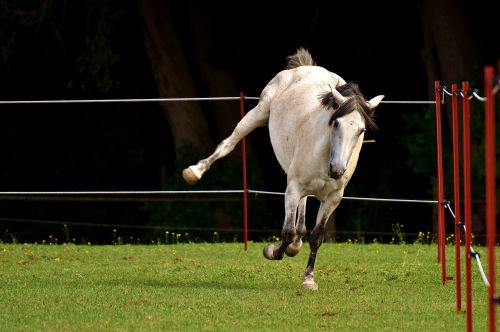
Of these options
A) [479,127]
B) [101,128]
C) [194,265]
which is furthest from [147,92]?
[194,265]

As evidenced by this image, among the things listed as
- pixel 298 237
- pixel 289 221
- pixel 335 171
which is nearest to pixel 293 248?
pixel 298 237

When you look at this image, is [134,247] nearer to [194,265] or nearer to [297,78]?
[194,265]

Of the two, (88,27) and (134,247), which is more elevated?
(88,27)

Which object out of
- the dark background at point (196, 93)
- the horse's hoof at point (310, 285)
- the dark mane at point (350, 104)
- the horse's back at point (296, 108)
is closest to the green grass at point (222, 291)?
→ the horse's hoof at point (310, 285)

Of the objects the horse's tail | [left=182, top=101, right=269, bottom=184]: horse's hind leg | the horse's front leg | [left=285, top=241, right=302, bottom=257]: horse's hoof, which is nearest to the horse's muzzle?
the horse's front leg

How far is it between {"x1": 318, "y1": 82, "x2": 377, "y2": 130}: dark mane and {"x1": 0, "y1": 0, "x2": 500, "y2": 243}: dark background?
763cm

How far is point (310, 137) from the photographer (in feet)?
33.5

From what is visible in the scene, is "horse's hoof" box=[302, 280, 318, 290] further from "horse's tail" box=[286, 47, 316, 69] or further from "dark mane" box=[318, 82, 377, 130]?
"horse's tail" box=[286, 47, 316, 69]

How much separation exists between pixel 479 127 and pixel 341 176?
793 cm

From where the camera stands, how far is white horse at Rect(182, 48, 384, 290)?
961cm

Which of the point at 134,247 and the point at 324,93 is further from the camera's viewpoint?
the point at 134,247

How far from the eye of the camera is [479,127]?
56.0 feet

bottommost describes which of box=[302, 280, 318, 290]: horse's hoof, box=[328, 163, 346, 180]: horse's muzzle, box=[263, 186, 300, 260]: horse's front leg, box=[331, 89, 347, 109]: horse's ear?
box=[302, 280, 318, 290]: horse's hoof

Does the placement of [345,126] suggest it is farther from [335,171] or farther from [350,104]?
[335,171]
